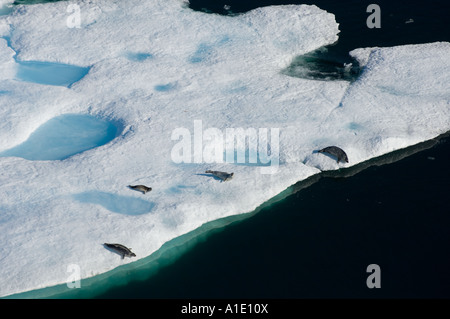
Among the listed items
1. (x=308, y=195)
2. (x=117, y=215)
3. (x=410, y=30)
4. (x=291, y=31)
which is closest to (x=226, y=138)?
(x=308, y=195)

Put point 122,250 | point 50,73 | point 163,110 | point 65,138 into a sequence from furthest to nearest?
point 50,73 → point 163,110 → point 65,138 → point 122,250

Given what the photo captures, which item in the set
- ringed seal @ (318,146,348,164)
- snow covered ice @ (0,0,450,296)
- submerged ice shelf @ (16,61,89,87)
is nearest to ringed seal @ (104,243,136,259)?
snow covered ice @ (0,0,450,296)

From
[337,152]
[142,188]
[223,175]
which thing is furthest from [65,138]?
[337,152]

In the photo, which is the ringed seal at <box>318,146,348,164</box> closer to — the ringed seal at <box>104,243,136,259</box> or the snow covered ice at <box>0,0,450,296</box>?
the snow covered ice at <box>0,0,450,296</box>

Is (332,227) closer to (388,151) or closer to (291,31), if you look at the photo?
(388,151)

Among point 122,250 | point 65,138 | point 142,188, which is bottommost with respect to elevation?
point 122,250

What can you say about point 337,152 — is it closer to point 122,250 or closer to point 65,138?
point 122,250

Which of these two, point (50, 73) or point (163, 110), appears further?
point (50, 73)
